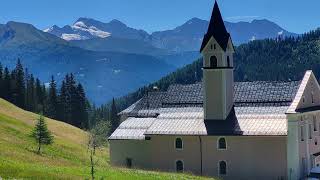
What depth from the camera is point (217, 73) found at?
210ft

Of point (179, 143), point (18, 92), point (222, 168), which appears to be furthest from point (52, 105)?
point (222, 168)

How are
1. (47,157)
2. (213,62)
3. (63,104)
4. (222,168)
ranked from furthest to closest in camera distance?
1. (63,104)
2. (213,62)
3. (222,168)
4. (47,157)

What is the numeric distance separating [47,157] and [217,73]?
2057 cm

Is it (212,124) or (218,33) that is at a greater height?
(218,33)

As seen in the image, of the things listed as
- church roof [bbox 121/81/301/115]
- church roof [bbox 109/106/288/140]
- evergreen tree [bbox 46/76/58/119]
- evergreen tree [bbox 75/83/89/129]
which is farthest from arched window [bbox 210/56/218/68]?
evergreen tree [bbox 46/76/58/119]

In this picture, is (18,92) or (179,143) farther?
(18,92)

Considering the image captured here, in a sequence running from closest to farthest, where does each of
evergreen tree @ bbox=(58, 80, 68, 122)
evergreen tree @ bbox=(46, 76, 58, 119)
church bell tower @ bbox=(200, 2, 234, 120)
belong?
church bell tower @ bbox=(200, 2, 234, 120) → evergreen tree @ bbox=(46, 76, 58, 119) → evergreen tree @ bbox=(58, 80, 68, 122)

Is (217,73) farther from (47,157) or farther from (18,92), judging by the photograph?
(18,92)

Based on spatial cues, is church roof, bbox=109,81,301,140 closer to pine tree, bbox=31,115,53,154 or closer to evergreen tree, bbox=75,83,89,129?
pine tree, bbox=31,115,53,154

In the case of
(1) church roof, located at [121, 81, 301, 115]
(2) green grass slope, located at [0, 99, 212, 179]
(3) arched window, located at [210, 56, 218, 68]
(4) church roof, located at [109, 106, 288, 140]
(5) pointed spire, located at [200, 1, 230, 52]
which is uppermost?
(5) pointed spire, located at [200, 1, 230, 52]

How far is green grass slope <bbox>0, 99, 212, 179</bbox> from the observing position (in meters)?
42.1

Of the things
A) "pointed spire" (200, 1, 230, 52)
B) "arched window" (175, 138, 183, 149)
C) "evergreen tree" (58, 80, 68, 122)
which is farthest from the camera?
"evergreen tree" (58, 80, 68, 122)

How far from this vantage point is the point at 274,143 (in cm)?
5744

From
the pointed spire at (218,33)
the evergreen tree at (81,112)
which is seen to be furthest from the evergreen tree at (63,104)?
the pointed spire at (218,33)
